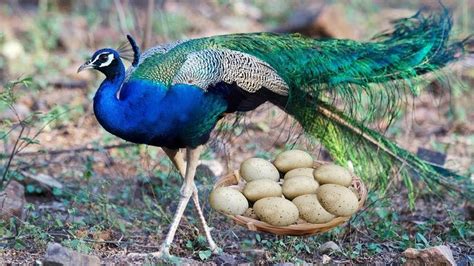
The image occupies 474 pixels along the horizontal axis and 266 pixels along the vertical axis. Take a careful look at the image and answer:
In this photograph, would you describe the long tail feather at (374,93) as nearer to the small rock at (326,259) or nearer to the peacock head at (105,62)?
the small rock at (326,259)

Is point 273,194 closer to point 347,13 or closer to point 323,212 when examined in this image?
point 323,212

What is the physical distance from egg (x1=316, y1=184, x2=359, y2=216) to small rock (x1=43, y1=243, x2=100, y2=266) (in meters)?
0.96

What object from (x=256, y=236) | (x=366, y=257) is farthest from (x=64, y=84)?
(x=366, y=257)

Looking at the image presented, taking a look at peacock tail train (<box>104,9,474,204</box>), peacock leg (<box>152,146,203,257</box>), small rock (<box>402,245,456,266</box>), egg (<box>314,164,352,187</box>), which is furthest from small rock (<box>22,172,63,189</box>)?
small rock (<box>402,245,456,266</box>)

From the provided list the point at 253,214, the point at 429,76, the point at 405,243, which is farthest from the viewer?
the point at 429,76

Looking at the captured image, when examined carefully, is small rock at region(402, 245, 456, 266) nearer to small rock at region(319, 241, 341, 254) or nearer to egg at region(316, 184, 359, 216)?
egg at region(316, 184, 359, 216)

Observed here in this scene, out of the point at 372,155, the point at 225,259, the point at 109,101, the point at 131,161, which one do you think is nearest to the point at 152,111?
the point at 109,101

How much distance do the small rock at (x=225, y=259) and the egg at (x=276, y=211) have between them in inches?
8.9

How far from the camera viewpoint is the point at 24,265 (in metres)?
3.30

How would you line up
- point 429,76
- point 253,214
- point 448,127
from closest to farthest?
point 253,214 < point 429,76 < point 448,127

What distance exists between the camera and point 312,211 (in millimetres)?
3480

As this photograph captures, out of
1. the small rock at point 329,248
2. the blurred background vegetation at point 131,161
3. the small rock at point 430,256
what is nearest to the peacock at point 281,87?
the blurred background vegetation at point 131,161

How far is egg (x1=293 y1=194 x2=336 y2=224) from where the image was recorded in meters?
3.47

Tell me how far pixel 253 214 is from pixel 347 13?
16.9 ft
